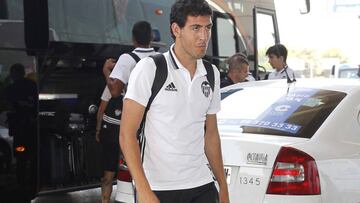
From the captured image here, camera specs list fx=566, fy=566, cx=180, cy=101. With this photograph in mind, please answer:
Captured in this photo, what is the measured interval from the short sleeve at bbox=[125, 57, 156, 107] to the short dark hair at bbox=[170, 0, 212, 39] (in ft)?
0.94

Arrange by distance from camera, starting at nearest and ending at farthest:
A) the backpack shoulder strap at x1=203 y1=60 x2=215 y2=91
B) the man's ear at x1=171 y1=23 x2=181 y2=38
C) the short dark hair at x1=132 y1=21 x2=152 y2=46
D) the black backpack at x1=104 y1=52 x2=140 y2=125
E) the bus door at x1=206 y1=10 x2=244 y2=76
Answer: the man's ear at x1=171 y1=23 x2=181 y2=38 → the backpack shoulder strap at x1=203 y1=60 x2=215 y2=91 → the black backpack at x1=104 y1=52 x2=140 y2=125 → the short dark hair at x1=132 y1=21 x2=152 y2=46 → the bus door at x1=206 y1=10 x2=244 y2=76

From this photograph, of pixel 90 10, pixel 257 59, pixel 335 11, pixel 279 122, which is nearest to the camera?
pixel 279 122

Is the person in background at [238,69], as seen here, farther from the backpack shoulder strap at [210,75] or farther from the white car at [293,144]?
the backpack shoulder strap at [210,75]

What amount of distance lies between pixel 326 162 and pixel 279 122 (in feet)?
1.80

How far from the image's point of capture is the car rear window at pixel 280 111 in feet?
13.8

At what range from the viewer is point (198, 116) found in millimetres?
2916

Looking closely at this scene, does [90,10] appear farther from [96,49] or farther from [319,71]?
[319,71]

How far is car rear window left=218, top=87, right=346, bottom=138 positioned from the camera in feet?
13.8

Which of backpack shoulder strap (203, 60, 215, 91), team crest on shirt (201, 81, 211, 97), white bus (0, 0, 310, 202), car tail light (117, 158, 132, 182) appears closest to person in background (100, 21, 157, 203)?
white bus (0, 0, 310, 202)

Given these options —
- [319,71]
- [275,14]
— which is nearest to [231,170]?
[275,14]

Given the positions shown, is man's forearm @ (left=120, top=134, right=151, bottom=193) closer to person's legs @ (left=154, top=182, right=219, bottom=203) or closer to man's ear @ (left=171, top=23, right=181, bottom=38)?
person's legs @ (left=154, top=182, right=219, bottom=203)

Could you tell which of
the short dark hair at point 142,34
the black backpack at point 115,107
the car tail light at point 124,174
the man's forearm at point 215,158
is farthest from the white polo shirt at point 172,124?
the short dark hair at point 142,34

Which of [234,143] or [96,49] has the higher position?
[96,49]

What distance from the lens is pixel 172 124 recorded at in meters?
2.80
